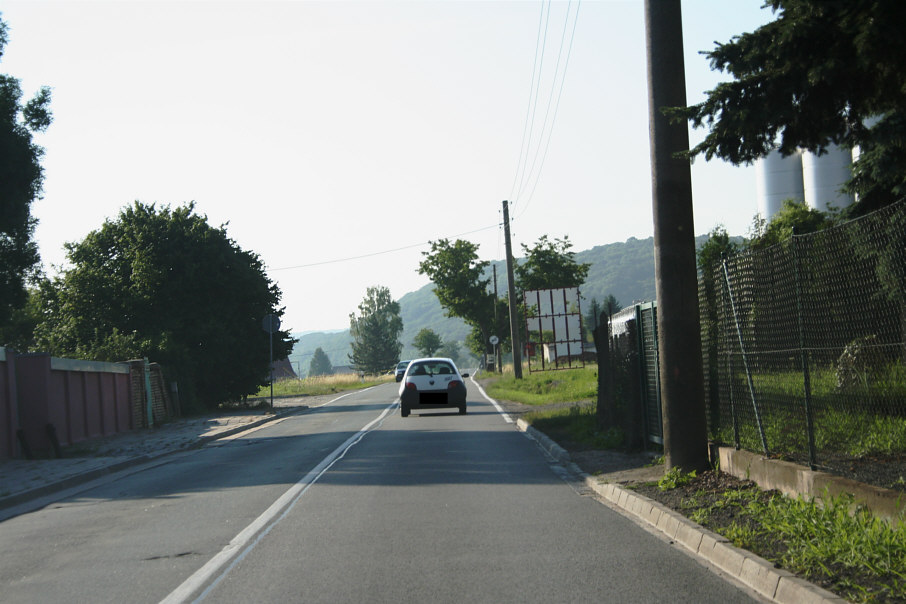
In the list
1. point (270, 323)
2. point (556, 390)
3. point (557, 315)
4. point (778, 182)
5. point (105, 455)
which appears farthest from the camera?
point (778, 182)

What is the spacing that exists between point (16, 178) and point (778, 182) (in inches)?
2371

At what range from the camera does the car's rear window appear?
23.0 m

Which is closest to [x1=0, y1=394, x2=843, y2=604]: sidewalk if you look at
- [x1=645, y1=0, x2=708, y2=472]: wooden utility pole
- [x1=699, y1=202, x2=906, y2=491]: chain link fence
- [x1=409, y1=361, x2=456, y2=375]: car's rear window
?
[x1=645, y1=0, x2=708, y2=472]: wooden utility pole

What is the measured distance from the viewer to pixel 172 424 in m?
25.1

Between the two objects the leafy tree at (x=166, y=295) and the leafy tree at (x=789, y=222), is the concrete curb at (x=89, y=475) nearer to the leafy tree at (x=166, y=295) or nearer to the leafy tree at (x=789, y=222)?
the leafy tree at (x=166, y=295)

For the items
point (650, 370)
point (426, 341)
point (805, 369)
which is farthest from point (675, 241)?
point (426, 341)

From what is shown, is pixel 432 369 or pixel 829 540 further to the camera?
pixel 432 369

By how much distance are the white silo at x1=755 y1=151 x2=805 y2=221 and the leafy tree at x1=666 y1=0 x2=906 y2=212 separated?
6718cm

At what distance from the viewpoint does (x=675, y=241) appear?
895cm

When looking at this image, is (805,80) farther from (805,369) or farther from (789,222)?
(789,222)

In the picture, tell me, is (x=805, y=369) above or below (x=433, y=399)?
above

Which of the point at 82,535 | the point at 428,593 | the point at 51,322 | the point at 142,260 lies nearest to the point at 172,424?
the point at 142,260

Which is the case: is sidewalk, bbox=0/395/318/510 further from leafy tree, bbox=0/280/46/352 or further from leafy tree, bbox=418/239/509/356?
leafy tree, bbox=418/239/509/356

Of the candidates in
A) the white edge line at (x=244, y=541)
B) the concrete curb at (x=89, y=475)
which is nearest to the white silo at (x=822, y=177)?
the concrete curb at (x=89, y=475)
